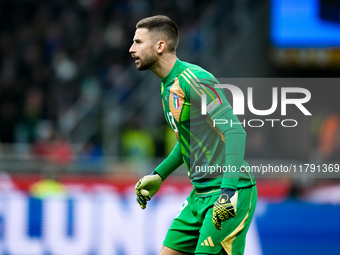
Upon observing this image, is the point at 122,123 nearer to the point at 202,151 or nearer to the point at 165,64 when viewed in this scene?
the point at 165,64

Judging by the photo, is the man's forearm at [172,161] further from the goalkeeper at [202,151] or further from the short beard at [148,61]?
the short beard at [148,61]

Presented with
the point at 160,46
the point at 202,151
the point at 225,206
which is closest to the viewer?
the point at 225,206

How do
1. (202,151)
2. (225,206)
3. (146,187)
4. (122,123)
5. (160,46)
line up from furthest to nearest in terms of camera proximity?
1. (122,123)
2. (146,187)
3. (160,46)
4. (202,151)
5. (225,206)

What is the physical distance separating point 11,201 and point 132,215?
1464mm

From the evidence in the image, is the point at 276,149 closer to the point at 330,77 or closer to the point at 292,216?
the point at 330,77

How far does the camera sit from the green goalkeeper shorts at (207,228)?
423 centimetres

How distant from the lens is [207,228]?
13.9 ft

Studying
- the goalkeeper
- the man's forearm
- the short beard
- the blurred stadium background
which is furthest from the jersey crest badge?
the blurred stadium background

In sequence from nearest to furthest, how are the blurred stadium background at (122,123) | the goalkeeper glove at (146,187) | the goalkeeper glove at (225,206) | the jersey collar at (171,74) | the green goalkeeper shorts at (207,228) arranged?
the goalkeeper glove at (225,206) → the green goalkeeper shorts at (207,228) → the jersey collar at (171,74) → the goalkeeper glove at (146,187) → the blurred stadium background at (122,123)

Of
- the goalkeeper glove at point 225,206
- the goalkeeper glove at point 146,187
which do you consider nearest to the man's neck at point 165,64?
the goalkeeper glove at point 146,187

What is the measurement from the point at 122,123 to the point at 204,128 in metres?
7.57

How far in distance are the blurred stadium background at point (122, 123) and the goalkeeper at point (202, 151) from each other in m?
3.19

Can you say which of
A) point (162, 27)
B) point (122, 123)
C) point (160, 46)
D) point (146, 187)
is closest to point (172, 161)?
point (146, 187)

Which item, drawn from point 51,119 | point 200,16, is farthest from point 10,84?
point 200,16
